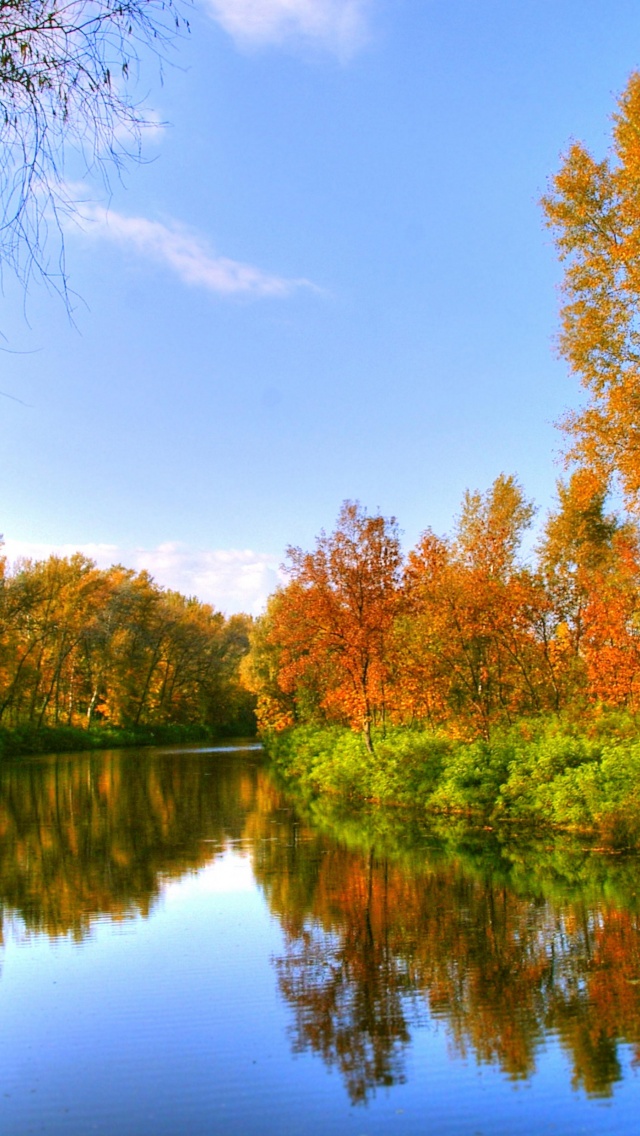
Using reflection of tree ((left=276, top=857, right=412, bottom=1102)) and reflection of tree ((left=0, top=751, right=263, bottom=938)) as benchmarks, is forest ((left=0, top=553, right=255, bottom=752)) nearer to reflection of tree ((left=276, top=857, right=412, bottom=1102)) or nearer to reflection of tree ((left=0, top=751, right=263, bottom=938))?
reflection of tree ((left=0, top=751, right=263, bottom=938))

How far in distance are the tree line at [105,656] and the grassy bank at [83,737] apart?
116 centimetres

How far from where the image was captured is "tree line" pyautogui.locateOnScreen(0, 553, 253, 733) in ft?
189

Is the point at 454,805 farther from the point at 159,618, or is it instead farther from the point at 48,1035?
the point at 159,618

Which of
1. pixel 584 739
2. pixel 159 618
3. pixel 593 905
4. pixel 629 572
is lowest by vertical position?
pixel 593 905

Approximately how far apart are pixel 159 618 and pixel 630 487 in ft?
198

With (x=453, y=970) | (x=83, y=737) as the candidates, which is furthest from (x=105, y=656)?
(x=453, y=970)

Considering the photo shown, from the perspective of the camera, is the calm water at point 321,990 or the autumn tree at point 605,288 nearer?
the calm water at point 321,990

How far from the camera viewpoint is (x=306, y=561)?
30.2 metres

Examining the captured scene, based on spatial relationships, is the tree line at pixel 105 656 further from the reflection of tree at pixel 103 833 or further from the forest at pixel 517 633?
the forest at pixel 517 633

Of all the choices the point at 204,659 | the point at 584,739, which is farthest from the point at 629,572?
the point at 204,659

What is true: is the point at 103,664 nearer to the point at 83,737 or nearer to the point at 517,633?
the point at 83,737

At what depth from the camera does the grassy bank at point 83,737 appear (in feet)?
181

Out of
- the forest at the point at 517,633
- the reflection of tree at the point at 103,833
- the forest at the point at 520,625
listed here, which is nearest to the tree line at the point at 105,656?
the reflection of tree at the point at 103,833

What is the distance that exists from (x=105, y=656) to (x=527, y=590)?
4934 cm
